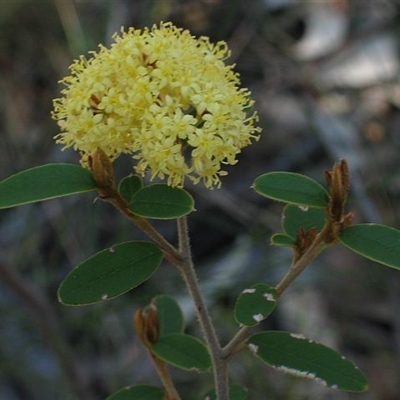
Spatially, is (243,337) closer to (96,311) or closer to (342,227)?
(342,227)

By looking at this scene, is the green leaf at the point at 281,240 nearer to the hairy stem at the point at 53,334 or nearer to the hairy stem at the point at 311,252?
the hairy stem at the point at 311,252

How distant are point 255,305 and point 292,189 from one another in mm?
131

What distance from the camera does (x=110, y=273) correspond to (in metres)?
0.89

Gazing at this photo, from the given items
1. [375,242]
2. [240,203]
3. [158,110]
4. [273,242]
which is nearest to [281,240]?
[273,242]

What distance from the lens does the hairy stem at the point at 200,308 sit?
0.89 m

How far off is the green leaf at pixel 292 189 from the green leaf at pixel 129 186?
13 centimetres

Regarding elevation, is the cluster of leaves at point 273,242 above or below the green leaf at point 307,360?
above

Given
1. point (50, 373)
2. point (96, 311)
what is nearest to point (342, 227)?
point (96, 311)

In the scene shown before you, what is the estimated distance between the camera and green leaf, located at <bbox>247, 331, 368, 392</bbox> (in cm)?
92

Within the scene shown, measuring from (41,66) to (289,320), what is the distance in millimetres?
1384

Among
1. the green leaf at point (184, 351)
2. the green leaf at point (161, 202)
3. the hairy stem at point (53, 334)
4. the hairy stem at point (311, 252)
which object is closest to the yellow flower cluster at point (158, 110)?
the green leaf at point (161, 202)

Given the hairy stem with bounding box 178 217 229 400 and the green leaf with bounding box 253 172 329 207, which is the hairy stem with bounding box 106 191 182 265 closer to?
the hairy stem with bounding box 178 217 229 400

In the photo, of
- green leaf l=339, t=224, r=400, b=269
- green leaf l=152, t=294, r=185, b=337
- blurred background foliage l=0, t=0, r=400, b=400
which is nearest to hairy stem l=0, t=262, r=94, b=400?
blurred background foliage l=0, t=0, r=400, b=400

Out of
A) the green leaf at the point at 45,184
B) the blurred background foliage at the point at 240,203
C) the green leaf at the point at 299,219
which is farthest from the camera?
the blurred background foliage at the point at 240,203
